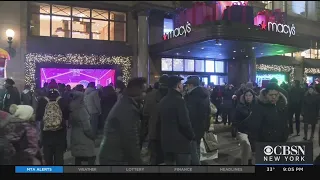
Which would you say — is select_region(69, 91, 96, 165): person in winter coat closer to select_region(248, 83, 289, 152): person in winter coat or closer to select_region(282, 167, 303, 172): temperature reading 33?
select_region(248, 83, 289, 152): person in winter coat

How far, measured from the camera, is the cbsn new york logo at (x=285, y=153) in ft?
7.29

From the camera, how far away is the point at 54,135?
302cm

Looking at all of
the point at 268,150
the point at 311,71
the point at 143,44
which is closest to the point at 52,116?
the point at 143,44

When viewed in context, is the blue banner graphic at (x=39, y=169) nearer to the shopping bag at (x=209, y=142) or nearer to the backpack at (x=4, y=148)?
the backpack at (x=4, y=148)

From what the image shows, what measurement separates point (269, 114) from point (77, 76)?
1.73 m

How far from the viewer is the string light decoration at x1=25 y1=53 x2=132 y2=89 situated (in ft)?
8.13

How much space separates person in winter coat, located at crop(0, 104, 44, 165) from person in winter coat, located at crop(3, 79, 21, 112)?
9.5 inches

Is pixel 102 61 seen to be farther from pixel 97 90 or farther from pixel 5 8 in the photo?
pixel 5 8

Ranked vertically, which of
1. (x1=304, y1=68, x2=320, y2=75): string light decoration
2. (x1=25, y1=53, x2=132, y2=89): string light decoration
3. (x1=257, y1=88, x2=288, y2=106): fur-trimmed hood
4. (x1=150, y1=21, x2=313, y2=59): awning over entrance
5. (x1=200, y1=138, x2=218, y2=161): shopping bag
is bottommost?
(x1=200, y1=138, x2=218, y2=161): shopping bag

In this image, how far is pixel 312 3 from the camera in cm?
250

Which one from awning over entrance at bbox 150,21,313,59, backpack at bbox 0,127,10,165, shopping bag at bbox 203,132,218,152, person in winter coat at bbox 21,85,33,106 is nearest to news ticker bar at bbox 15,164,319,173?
backpack at bbox 0,127,10,165

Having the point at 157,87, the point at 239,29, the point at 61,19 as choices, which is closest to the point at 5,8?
the point at 61,19

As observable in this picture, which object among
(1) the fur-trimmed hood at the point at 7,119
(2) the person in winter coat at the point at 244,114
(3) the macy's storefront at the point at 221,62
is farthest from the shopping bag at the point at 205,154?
(1) the fur-trimmed hood at the point at 7,119

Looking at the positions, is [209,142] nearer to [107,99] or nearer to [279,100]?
[279,100]
